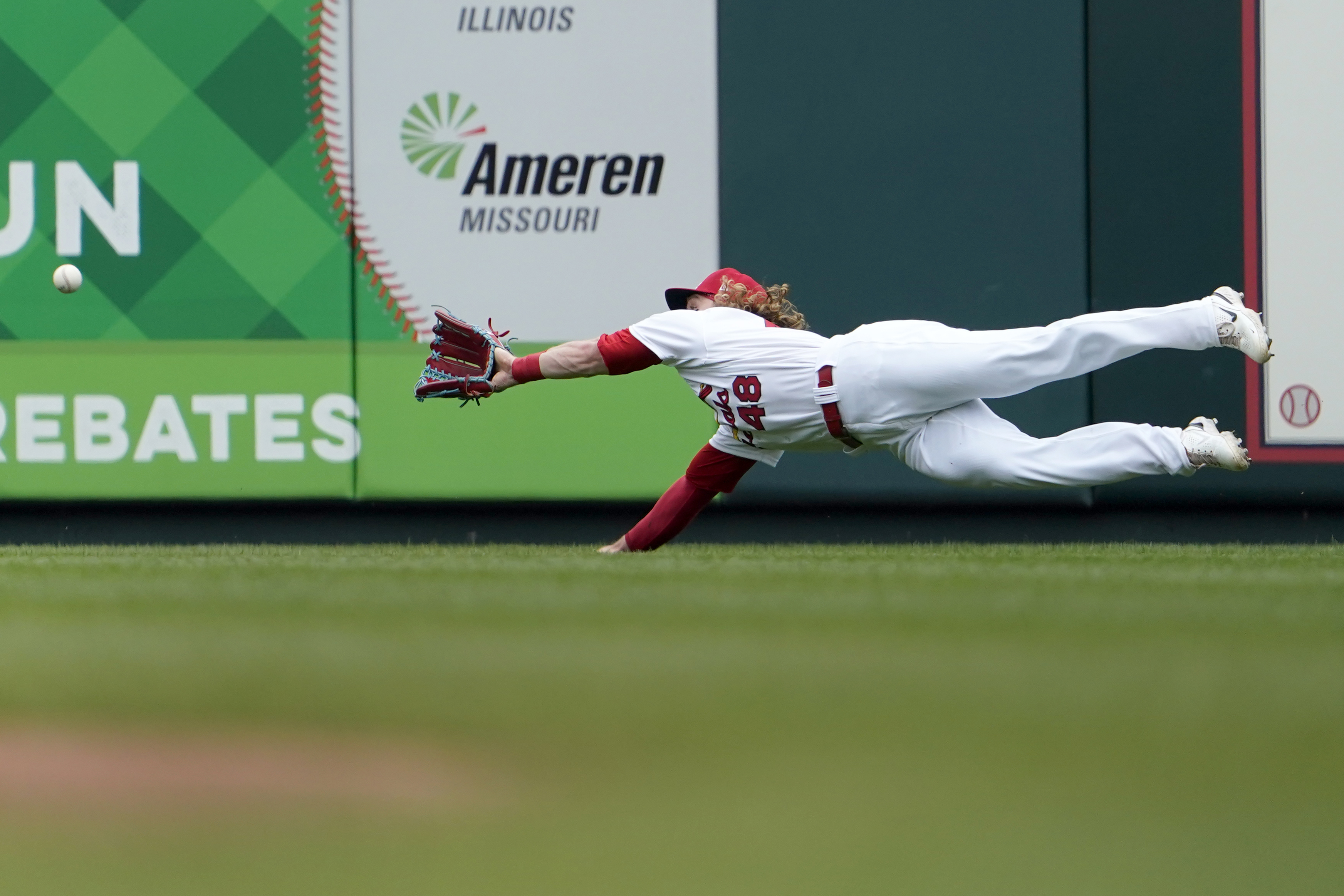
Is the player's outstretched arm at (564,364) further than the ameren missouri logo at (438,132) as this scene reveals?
No

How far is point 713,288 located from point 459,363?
3.14 ft

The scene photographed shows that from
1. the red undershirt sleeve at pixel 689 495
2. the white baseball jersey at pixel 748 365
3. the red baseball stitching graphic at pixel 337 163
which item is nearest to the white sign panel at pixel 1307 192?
the red undershirt sleeve at pixel 689 495

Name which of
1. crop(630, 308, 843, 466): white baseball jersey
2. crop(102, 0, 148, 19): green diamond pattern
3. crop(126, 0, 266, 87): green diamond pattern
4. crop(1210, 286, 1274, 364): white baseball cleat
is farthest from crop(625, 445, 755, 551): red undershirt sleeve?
crop(102, 0, 148, 19): green diamond pattern

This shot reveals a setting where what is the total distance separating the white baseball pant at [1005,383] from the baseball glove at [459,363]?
3.95ft

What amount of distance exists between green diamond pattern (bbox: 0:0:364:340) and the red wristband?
96.7 inches

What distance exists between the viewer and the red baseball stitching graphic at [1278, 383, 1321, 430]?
6.52 metres

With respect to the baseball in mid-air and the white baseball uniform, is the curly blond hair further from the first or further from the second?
the baseball in mid-air

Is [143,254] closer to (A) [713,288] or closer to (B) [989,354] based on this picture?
(A) [713,288]

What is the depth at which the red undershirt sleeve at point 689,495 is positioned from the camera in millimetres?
5145

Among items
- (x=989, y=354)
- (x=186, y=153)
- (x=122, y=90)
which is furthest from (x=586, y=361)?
(x=122, y=90)

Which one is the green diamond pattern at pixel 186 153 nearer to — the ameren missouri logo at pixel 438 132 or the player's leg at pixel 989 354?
the ameren missouri logo at pixel 438 132

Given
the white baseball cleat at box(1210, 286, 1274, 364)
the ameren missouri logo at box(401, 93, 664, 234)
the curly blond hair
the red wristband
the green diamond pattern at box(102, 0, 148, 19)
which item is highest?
the green diamond pattern at box(102, 0, 148, 19)

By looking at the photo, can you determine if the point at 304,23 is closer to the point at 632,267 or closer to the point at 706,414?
the point at 632,267

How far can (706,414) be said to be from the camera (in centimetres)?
652
